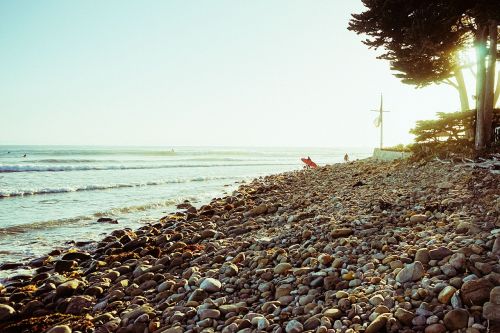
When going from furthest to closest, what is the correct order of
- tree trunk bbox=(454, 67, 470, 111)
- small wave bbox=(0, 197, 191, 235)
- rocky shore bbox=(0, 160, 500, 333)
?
tree trunk bbox=(454, 67, 470, 111), small wave bbox=(0, 197, 191, 235), rocky shore bbox=(0, 160, 500, 333)

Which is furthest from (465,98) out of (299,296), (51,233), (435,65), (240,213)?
(51,233)

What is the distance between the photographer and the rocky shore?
3.20 meters

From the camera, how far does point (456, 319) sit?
278 centimetres

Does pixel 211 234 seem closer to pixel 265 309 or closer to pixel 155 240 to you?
pixel 155 240

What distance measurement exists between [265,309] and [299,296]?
45 cm

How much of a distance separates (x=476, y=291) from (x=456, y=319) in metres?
0.41

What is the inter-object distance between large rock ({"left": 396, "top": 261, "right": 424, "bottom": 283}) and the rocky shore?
11 mm

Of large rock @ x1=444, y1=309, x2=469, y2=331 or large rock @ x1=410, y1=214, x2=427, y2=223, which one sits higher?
large rock @ x1=410, y1=214, x2=427, y2=223

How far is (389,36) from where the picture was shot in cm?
1290

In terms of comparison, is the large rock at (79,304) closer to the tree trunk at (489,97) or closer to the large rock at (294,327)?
the large rock at (294,327)

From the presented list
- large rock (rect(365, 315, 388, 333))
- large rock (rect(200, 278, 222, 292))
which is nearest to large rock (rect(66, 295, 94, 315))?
large rock (rect(200, 278, 222, 292))

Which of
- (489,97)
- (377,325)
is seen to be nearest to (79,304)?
(377,325)

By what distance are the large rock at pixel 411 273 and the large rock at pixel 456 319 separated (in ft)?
2.45

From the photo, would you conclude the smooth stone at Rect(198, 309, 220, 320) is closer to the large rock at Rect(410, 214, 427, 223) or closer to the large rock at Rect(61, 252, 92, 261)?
the large rock at Rect(410, 214, 427, 223)
